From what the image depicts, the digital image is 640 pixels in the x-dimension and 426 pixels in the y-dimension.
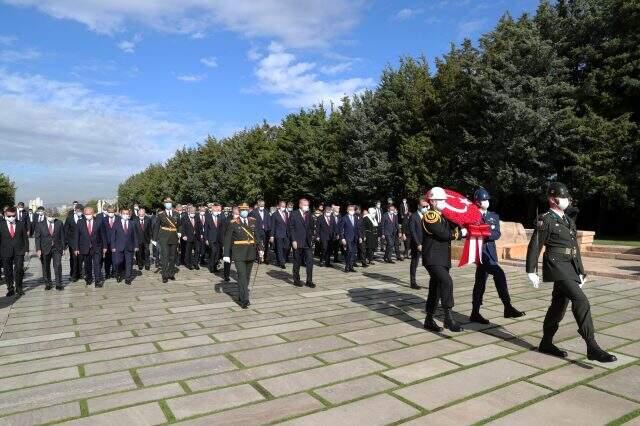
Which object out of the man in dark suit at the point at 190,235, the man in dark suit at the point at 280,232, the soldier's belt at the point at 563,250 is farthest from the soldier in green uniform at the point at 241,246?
the man in dark suit at the point at 190,235

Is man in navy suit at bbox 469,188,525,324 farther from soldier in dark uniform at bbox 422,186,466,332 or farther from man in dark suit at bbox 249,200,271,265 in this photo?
man in dark suit at bbox 249,200,271,265

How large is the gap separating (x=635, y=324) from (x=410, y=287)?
4.08 meters

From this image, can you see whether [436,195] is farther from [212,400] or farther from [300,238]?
[300,238]

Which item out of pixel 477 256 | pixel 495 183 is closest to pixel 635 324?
pixel 477 256

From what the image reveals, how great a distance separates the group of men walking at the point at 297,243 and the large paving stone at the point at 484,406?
3.69ft

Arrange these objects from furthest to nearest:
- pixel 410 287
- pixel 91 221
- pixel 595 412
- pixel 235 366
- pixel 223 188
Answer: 1. pixel 223 188
2. pixel 91 221
3. pixel 410 287
4. pixel 235 366
5. pixel 595 412

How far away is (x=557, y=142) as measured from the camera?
20828 millimetres

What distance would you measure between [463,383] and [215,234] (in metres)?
10.2

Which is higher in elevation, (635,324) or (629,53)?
(629,53)

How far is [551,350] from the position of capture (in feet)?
17.2

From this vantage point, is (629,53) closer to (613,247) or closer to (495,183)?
(495,183)

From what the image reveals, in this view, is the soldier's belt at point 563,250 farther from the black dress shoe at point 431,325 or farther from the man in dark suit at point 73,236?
the man in dark suit at point 73,236

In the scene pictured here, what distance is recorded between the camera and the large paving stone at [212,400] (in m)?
3.96

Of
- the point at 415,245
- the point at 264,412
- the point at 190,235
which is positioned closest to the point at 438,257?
the point at 264,412
